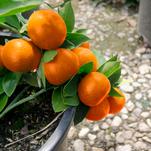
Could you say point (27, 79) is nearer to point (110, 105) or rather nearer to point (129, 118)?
point (110, 105)

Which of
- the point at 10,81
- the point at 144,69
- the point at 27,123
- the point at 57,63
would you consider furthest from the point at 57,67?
the point at 144,69

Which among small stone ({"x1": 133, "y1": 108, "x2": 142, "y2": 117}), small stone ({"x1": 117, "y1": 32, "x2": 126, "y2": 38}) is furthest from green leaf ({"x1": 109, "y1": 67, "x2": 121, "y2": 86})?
small stone ({"x1": 117, "y1": 32, "x2": 126, "y2": 38})

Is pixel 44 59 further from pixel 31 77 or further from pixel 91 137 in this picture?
pixel 91 137

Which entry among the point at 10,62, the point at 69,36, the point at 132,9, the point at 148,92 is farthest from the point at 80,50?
the point at 132,9

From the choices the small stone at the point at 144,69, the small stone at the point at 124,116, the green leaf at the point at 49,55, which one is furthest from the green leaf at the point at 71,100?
the small stone at the point at 144,69

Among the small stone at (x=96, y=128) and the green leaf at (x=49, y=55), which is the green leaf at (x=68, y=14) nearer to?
the green leaf at (x=49, y=55)

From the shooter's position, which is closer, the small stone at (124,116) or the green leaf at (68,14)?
the green leaf at (68,14)
